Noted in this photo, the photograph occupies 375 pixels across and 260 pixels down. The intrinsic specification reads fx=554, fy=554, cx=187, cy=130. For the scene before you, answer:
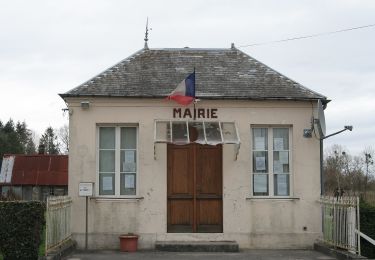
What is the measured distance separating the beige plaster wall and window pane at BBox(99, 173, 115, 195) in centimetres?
28

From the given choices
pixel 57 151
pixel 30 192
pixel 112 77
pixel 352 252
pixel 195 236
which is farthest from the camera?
pixel 57 151

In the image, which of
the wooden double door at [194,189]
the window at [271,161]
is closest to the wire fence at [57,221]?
the wooden double door at [194,189]

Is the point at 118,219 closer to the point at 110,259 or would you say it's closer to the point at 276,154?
the point at 110,259

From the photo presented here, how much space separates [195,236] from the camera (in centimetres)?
1463

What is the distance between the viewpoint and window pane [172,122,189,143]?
14.4 m

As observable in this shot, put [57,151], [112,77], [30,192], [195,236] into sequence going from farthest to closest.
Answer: [57,151] < [30,192] < [112,77] < [195,236]

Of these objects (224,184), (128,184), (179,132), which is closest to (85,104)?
(128,184)

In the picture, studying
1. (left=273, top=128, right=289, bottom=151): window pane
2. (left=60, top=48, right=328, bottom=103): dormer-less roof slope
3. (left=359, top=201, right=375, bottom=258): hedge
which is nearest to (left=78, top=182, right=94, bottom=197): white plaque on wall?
(left=60, top=48, right=328, bottom=103): dormer-less roof slope

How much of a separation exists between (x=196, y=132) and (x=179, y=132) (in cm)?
47

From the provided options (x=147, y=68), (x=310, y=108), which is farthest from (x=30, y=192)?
(x=310, y=108)

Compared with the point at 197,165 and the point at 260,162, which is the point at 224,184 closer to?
the point at 197,165

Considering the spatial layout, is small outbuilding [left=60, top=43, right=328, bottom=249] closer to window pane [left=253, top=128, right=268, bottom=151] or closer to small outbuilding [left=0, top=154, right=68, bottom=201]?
window pane [left=253, top=128, right=268, bottom=151]

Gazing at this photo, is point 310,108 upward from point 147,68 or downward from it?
downward

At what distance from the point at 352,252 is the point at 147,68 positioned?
775 centimetres
